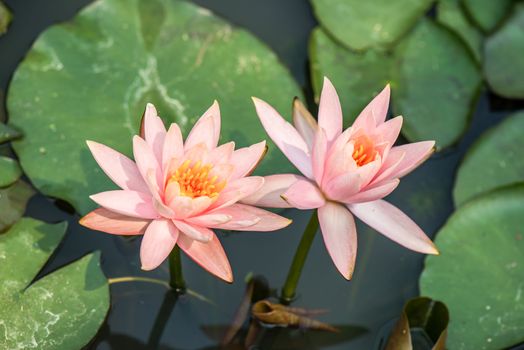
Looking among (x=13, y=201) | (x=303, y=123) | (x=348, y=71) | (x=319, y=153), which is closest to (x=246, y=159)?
(x=319, y=153)

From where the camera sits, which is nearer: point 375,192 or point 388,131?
point 375,192

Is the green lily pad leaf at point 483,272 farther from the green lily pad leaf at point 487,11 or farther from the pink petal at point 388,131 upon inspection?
the green lily pad leaf at point 487,11

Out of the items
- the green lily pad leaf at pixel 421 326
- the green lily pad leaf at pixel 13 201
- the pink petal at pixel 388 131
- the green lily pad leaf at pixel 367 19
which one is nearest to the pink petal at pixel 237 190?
the pink petal at pixel 388 131

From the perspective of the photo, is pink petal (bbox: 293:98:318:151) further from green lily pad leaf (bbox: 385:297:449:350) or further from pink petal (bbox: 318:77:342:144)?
green lily pad leaf (bbox: 385:297:449:350)

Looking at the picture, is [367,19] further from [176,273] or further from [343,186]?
[176,273]

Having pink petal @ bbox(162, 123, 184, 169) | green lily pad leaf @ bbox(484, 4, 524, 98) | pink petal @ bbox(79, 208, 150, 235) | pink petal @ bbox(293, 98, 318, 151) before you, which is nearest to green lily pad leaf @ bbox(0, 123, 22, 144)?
pink petal @ bbox(79, 208, 150, 235)

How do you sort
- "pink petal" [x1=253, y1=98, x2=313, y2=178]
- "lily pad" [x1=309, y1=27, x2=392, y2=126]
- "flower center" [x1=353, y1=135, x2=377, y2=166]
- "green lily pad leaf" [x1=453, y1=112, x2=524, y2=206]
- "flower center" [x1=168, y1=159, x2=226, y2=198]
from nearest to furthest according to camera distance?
1. "flower center" [x1=168, y1=159, x2=226, y2=198]
2. "flower center" [x1=353, y1=135, x2=377, y2=166]
3. "pink petal" [x1=253, y1=98, x2=313, y2=178]
4. "green lily pad leaf" [x1=453, y1=112, x2=524, y2=206]
5. "lily pad" [x1=309, y1=27, x2=392, y2=126]

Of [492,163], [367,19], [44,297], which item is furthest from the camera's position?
[367,19]
